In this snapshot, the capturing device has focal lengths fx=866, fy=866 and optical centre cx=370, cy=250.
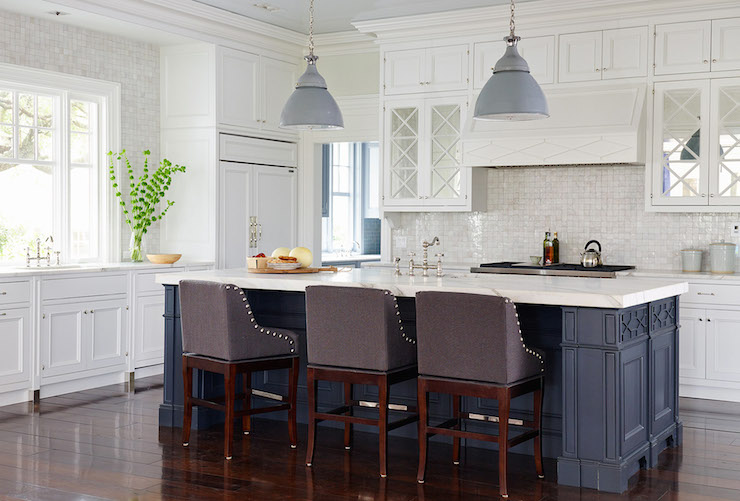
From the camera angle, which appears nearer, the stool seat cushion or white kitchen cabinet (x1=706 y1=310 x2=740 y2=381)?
the stool seat cushion

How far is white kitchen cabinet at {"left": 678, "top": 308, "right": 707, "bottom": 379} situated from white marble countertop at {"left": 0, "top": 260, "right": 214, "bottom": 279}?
3.69 metres

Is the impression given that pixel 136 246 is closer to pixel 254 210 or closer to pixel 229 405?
pixel 254 210

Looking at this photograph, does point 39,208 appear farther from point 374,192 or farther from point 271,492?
point 374,192

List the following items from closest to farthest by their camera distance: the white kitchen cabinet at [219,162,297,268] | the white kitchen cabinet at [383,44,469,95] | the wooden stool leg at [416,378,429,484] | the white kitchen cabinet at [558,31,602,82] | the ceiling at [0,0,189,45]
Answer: the wooden stool leg at [416,378,429,484], the ceiling at [0,0,189,45], the white kitchen cabinet at [558,31,602,82], the white kitchen cabinet at [383,44,469,95], the white kitchen cabinet at [219,162,297,268]

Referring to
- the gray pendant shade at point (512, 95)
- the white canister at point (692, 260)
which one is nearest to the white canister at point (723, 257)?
the white canister at point (692, 260)

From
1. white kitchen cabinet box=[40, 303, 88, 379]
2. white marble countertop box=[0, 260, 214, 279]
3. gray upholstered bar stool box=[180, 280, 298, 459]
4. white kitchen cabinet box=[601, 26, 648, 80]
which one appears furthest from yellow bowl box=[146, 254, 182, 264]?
white kitchen cabinet box=[601, 26, 648, 80]

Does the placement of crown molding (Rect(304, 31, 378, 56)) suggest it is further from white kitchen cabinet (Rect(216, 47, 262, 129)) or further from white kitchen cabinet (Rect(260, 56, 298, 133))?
white kitchen cabinet (Rect(216, 47, 262, 129))

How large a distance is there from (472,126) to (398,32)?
107cm

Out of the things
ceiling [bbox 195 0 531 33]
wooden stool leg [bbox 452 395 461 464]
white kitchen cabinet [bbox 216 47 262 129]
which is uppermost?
ceiling [bbox 195 0 531 33]

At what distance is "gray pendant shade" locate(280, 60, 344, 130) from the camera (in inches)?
192

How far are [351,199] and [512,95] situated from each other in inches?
254

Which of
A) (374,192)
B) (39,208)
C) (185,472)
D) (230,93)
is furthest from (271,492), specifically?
(374,192)

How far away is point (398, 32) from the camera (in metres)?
7.16

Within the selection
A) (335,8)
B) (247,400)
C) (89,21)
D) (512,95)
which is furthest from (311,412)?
(335,8)
